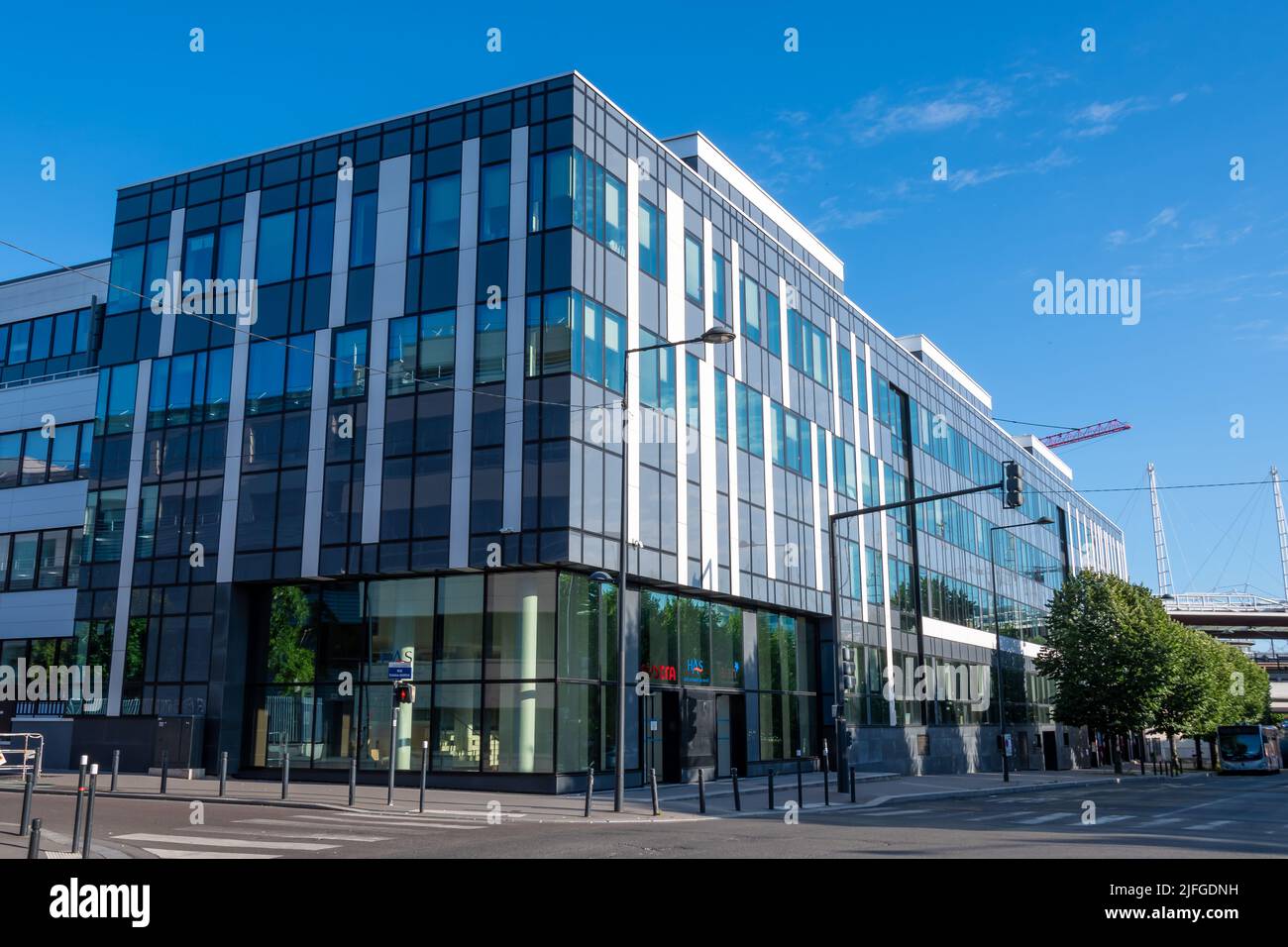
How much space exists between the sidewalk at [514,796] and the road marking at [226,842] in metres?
5.76

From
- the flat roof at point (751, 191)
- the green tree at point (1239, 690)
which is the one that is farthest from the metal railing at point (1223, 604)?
the flat roof at point (751, 191)

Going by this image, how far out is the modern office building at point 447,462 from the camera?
94.6 ft

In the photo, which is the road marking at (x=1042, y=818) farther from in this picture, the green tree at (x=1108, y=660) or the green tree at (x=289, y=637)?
the green tree at (x=1108, y=660)

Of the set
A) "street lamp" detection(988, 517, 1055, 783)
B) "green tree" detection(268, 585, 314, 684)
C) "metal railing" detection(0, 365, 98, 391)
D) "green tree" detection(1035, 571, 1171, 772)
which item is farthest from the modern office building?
"green tree" detection(1035, 571, 1171, 772)

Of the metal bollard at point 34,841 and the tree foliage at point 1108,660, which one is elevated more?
the tree foliage at point 1108,660

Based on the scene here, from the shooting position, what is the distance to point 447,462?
96.7ft

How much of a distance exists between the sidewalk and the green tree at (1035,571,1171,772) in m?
25.7

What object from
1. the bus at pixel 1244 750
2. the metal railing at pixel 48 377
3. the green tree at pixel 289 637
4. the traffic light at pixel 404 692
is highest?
the metal railing at pixel 48 377

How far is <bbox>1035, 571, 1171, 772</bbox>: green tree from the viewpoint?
185 ft

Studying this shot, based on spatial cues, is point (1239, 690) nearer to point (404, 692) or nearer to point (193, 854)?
point (404, 692)

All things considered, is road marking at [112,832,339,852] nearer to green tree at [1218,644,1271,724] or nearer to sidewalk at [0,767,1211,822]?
sidewalk at [0,767,1211,822]

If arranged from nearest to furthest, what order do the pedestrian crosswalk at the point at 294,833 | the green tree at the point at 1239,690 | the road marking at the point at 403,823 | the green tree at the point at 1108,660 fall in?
1. the pedestrian crosswalk at the point at 294,833
2. the road marking at the point at 403,823
3. the green tree at the point at 1108,660
4. the green tree at the point at 1239,690

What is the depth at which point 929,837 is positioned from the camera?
57.5 feet
